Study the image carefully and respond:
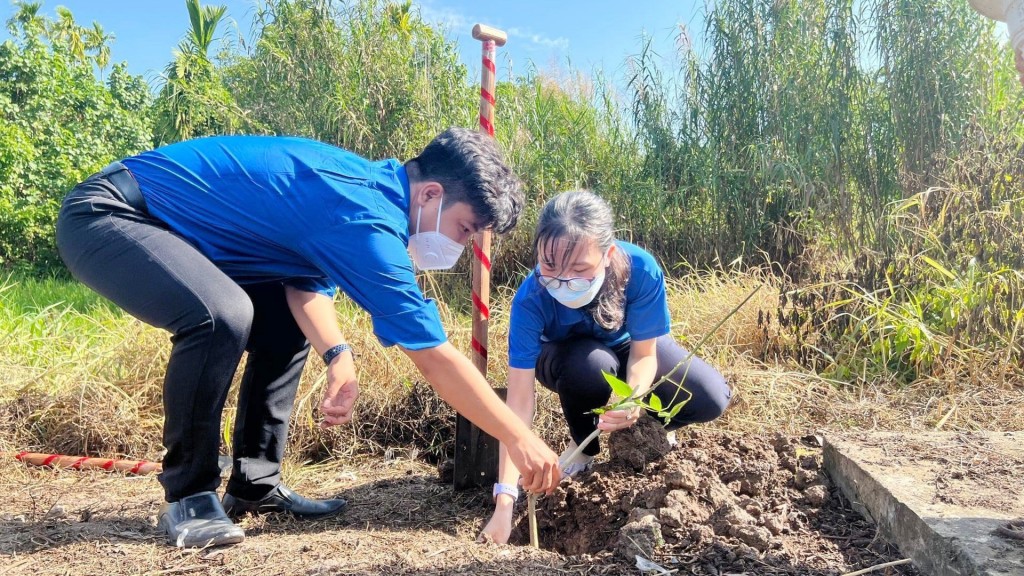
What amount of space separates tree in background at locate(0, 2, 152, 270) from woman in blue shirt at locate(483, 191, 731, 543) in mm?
10814

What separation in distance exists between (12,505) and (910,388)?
12.2ft

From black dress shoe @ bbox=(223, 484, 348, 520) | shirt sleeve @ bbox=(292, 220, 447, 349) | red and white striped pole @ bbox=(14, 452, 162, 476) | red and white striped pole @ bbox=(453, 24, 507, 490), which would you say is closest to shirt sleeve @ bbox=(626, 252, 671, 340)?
red and white striped pole @ bbox=(453, 24, 507, 490)

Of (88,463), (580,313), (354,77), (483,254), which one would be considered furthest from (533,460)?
(354,77)

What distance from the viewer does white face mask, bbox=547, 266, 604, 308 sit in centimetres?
234

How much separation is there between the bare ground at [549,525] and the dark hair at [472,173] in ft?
2.92

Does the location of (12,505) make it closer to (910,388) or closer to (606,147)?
(910,388)

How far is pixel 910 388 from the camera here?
3.35 m

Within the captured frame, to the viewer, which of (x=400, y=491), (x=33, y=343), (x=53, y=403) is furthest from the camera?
(x=33, y=343)

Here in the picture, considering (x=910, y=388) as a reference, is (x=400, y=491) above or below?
below

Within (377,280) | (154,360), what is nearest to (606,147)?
(154,360)

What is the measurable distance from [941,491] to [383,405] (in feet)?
7.25

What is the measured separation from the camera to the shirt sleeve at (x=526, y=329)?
236 cm

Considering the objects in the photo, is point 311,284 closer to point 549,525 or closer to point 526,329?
point 526,329

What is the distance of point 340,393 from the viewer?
1986 millimetres
